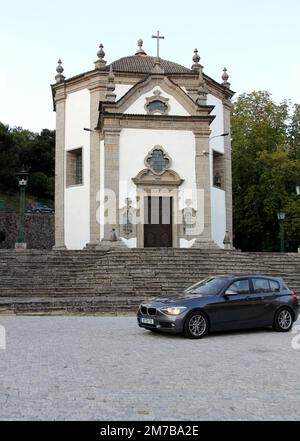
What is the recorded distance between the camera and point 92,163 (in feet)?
93.6

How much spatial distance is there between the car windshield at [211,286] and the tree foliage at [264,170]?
26467 mm

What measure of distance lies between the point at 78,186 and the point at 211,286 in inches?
726

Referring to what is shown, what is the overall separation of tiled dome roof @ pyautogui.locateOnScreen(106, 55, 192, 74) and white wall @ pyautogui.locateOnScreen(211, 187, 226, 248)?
7.68 metres

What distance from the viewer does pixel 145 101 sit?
27.2 meters

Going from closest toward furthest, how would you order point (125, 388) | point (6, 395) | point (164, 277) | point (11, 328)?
point (6, 395) → point (125, 388) → point (11, 328) → point (164, 277)

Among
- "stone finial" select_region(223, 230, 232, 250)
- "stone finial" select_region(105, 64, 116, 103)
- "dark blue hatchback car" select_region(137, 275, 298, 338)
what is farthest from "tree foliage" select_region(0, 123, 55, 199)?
"dark blue hatchback car" select_region(137, 275, 298, 338)

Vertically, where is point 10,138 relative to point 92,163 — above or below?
above

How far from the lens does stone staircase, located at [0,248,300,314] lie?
15461mm

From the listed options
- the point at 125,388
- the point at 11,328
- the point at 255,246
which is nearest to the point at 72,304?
the point at 11,328

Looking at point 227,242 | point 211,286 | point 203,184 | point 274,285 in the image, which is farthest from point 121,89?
point 211,286

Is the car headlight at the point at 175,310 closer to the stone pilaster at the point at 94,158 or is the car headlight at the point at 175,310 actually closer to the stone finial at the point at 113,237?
the stone finial at the point at 113,237

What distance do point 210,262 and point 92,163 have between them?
406 inches

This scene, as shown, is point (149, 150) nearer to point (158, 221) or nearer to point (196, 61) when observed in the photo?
point (158, 221)
